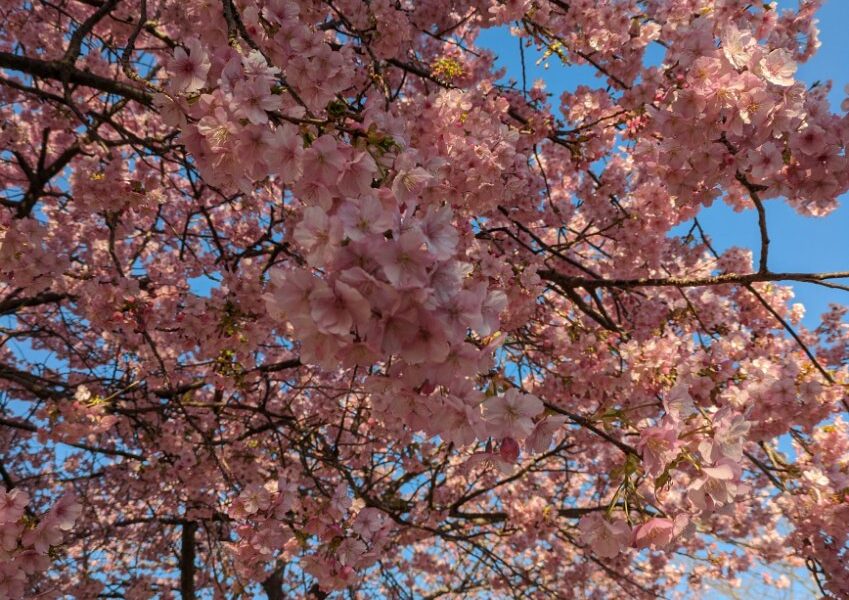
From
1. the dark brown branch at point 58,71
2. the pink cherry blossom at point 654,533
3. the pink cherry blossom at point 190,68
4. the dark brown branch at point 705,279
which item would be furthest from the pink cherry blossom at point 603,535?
the dark brown branch at point 58,71

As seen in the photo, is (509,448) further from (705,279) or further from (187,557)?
(187,557)

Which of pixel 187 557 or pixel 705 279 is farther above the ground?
pixel 705 279

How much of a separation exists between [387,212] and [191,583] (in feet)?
24.5

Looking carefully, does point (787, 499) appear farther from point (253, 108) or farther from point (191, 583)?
point (191, 583)

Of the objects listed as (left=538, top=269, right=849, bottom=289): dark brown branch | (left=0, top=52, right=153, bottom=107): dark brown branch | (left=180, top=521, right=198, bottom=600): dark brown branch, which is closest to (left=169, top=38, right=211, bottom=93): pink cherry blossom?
(left=0, top=52, right=153, bottom=107): dark brown branch

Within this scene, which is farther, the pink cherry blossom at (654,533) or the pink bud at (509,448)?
the pink cherry blossom at (654,533)

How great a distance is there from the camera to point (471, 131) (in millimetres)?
2840

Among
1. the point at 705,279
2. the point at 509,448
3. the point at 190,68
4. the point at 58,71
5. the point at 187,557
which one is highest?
the point at 58,71

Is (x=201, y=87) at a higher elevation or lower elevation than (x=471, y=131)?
lower

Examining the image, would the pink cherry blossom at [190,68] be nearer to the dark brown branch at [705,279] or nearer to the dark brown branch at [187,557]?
the dark brown branch at [705,279]

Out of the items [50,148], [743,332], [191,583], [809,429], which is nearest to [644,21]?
[743,332]

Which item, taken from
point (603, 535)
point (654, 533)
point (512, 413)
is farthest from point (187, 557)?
point (512, 413)

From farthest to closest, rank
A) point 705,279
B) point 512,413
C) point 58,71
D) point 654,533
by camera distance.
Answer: point 58,71
point 705,279
point 654,533
point 512,413

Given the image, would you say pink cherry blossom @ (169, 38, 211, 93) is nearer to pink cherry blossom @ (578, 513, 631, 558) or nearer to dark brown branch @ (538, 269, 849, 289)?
pink cherry blossom @ (578, 513, 631, 558)
